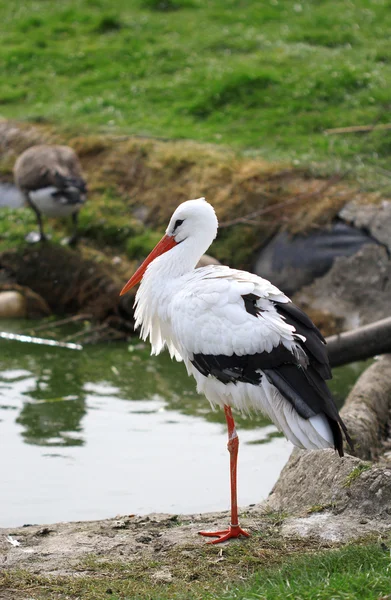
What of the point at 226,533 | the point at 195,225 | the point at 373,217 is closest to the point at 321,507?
the point at 226,533

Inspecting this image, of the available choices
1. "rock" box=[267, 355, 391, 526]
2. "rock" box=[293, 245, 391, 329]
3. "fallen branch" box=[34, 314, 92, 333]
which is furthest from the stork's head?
"rock" box=[293, 245, 391, 329]

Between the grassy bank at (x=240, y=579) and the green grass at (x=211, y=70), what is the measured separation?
8.22 m

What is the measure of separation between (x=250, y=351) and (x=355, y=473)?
1.05m

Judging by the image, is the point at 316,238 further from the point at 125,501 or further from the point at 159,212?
the point at 125,501

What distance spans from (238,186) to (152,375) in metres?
3.36

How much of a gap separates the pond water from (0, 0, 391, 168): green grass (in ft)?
15.2

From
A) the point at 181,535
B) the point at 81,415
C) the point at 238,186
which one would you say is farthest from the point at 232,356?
the point at 238,186

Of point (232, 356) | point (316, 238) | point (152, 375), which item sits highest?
point (232, 356)

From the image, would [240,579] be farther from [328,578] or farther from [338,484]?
[338,484]

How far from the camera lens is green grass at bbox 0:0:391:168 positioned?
13.5m

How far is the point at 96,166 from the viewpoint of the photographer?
12625 millimetres

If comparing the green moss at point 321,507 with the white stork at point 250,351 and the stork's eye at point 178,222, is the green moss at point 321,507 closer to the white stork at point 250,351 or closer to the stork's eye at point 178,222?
the white stork at point 250,351

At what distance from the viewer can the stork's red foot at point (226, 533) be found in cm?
497

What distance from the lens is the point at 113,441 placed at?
23.9ft
